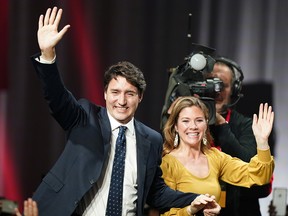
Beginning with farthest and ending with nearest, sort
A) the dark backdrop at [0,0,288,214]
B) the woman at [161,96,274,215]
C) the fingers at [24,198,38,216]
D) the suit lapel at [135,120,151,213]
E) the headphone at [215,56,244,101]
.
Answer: the dark backdrop at [0,0,288,214] → the headphone at [215,56,244,101] → the woman at [161,96,274,215] → the suit lapel at [135,120,151,213] → the fingers at [24,198,38,216]

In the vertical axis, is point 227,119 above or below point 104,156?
above

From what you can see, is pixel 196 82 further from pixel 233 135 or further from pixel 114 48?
pixel 114 48

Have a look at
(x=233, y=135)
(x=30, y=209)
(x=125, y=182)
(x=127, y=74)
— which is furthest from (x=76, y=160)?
(x=233, y=135)

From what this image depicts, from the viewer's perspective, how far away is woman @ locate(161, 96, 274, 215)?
9.78 ft

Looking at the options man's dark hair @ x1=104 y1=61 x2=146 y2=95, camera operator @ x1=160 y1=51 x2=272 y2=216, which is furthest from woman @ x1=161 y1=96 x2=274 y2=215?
man's dark hair @ x1=104 y1=61 x2=146 y2=95

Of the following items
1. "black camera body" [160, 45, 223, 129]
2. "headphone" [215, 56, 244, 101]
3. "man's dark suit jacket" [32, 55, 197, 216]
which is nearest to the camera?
"man's dark suit jacket" [32, 55, 197, 216]

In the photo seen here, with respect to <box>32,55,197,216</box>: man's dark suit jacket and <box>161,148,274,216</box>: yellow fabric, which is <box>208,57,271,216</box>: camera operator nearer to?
<box>161,148,274,216</box>: yellow fabric

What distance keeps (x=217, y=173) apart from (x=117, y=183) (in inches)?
24.5

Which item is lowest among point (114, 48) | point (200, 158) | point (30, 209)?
point (30, 209)

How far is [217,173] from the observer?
3.12m

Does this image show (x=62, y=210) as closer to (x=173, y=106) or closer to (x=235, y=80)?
(x=173, y=106)

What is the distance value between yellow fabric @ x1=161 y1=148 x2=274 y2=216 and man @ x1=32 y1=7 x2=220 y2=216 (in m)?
0.17

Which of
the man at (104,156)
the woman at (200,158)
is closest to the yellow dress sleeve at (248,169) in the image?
the woman at (200,158)

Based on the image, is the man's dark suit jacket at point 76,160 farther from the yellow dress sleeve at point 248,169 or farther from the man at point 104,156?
the yellow dress sleeve at point 248,169
